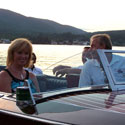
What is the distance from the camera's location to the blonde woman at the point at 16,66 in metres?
3.63

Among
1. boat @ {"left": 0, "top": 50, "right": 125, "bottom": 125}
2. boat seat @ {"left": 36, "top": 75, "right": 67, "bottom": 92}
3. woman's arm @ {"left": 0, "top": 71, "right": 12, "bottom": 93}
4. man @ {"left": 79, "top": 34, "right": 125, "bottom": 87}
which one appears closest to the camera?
boat @ {"left": 0, "top": 50, "right": 125, "bottom": 125}

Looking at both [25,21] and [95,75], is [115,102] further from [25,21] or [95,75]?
[25,21]

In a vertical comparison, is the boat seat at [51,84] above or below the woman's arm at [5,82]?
above

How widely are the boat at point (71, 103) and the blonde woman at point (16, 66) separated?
42 cm

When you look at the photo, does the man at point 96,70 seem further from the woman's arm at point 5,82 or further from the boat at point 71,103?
the woman's arm at point 5,82

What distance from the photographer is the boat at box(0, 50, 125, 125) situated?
230 cm

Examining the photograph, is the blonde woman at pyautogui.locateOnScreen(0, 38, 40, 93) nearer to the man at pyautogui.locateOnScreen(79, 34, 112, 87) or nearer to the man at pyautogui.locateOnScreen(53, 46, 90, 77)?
the man at pyautogui.locateOnScreen(53, 46, 90, 77)

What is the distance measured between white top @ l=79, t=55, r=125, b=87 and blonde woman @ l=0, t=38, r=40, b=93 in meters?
0.58

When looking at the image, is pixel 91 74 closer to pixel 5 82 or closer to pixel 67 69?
pixel 67 69

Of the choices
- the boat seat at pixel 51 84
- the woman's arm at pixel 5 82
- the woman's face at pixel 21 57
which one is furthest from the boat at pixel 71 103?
the woman's face at pixel 21 57

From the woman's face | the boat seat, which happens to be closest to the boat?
the boat seat

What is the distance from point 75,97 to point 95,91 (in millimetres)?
279

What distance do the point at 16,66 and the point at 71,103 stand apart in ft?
4.52

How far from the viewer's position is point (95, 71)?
3.34 metres
